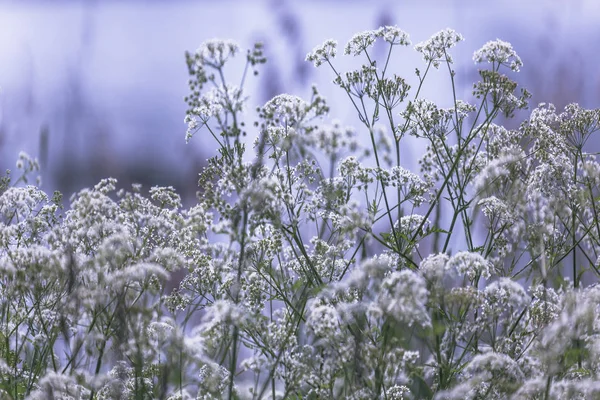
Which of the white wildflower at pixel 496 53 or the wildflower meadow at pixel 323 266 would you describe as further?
the white wildflower at pixel 496 53

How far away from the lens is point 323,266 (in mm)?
3320

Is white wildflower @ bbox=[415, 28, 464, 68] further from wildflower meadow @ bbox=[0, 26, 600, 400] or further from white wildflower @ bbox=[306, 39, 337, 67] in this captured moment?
white wildflower @ bbox=[306, 39, 337, 67]

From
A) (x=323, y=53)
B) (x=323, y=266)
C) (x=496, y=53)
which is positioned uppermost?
(x=323, y=53)

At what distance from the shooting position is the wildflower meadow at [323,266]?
2.33 metres

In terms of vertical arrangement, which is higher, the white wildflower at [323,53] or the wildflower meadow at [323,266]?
the white wildflower at [323,53]

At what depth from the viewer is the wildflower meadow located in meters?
2.33

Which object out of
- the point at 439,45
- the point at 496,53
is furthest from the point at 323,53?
the point at 496,53

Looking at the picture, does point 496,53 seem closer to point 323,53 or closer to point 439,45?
point 439,45

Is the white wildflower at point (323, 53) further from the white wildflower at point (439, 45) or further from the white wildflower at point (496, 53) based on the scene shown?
the white wildflower at point (496, 53)

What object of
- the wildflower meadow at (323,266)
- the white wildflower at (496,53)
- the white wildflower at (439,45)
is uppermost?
the white wildflower at (439,45)

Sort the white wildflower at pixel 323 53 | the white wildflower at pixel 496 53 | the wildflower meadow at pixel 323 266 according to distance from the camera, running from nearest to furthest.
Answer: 1. the wildflower meadow at pixel 323 266
2. the white wildflower at pixel 496 53
3. the white wildflower at pixel 323 53

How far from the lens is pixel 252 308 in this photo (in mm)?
3084

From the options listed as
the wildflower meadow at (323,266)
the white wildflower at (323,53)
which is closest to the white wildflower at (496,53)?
the wildflower meadow at (323,266)

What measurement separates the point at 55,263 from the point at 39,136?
0.76 meters
